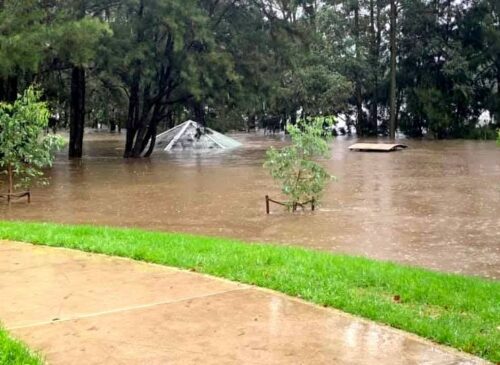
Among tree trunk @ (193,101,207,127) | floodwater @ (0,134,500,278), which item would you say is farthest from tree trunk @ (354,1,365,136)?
floodwater @ (0,134,500,278)

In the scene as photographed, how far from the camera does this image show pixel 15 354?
362cm

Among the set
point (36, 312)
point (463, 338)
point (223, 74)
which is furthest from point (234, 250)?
point (223, 74)

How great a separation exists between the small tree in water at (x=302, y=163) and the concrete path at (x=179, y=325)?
22.8 ft

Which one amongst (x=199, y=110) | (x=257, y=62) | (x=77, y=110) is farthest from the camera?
(x=199, y=110)

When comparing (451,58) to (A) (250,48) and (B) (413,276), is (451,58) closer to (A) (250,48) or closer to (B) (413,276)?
(A) (250,48)

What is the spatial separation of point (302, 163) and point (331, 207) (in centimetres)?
127

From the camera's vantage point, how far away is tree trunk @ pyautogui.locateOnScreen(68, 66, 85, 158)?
27.7 m

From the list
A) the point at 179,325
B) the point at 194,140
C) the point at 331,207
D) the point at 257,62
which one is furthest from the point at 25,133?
the point at 194,140

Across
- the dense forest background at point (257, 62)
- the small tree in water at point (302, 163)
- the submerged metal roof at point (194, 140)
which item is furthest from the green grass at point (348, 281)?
the submerged metal roof at point (194, 140)

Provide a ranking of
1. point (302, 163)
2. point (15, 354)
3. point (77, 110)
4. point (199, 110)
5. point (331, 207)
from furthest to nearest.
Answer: point (199, 110)
point (77, 110)
point (331, 207)
point (302, 163)
point (15, 354)

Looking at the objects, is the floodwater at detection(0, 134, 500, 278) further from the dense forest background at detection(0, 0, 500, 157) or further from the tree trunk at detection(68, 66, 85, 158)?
the tree trunk at detection(68, 66, 85, 158)

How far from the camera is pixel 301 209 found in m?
12.9

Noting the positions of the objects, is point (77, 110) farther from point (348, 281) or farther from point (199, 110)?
point (348, 281)

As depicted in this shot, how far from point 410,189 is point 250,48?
1255 centimetres
